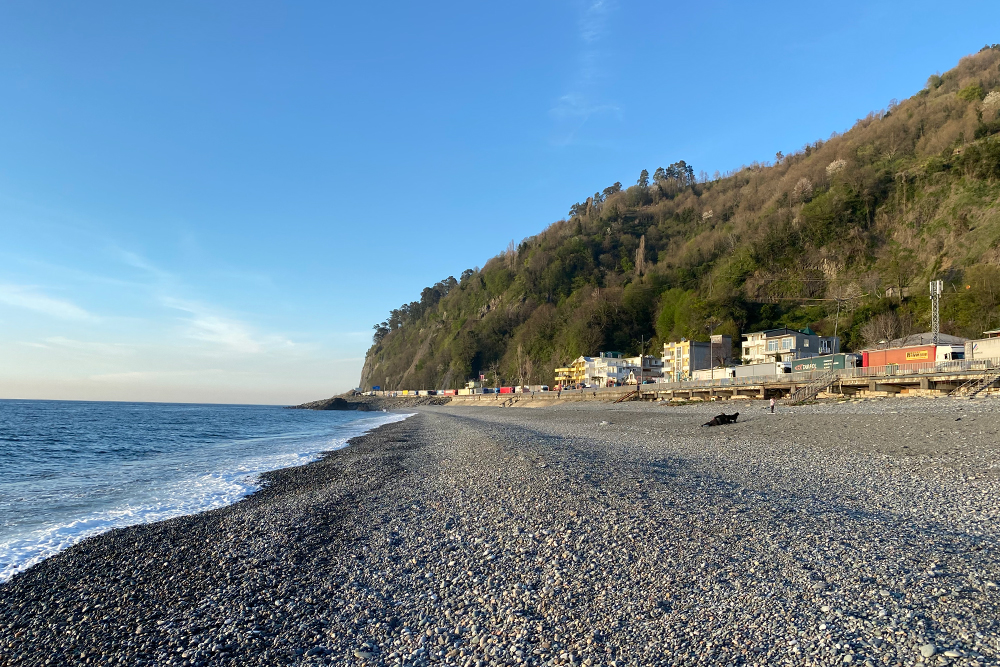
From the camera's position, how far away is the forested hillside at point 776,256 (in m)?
66.9

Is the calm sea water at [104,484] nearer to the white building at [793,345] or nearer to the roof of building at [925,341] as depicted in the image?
the roof of building at [925,341]

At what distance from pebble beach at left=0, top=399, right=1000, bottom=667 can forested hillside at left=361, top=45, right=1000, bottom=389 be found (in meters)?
62.8

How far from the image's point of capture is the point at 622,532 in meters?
8.42

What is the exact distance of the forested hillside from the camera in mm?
66938

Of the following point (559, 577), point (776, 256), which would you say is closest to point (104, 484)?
point (559, 577)

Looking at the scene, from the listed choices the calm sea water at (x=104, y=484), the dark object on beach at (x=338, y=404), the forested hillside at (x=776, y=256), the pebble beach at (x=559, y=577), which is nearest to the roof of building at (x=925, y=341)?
the forested hillside at (x=776, y=256)

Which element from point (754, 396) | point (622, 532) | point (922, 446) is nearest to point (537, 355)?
point (754, 396)

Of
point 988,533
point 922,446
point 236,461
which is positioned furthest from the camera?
point 236,461

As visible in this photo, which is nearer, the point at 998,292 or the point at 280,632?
the point at 280,632

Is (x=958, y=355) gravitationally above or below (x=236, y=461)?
above

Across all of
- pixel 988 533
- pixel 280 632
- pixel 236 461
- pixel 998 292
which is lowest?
pixel 236 461

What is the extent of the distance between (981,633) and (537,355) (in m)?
117

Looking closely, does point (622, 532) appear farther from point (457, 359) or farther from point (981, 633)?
point (457, 359)

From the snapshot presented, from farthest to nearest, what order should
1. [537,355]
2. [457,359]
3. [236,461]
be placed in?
[457,359], [537,355], [236,461]
